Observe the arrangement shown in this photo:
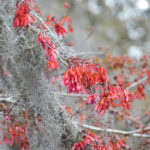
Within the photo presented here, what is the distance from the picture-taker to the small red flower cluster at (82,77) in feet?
7.65

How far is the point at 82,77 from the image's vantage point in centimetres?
239

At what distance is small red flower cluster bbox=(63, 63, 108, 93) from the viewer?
91.8 inches

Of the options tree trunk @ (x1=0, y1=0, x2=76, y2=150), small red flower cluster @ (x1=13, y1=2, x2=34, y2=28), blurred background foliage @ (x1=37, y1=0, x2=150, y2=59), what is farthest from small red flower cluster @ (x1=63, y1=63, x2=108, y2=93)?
blurred background foliage @ (x1=37, y1=0, x2=150, y2=59)

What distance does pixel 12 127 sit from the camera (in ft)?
10.5

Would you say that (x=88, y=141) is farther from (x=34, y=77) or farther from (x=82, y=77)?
(x=34, y=77)

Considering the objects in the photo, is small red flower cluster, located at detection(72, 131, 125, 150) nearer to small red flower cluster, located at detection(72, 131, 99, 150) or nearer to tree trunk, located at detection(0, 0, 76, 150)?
small red flower cluster, located at detection(72, 131, 99, 150)

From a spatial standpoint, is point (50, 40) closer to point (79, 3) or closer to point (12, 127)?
point (12, 127)

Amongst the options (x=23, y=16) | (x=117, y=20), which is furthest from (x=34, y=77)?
(x=117, y=20)

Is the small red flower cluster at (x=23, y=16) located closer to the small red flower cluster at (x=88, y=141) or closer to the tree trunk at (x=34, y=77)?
the tree trunk at (x=34, y=77)

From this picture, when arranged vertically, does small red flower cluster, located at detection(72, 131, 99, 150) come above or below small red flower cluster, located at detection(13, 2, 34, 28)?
below

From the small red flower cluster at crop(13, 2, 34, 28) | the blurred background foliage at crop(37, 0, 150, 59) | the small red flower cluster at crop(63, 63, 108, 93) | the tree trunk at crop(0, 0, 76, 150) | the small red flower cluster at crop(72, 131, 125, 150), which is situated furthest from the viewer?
the blurred background foliage at crop(37, 0, 150, 59)

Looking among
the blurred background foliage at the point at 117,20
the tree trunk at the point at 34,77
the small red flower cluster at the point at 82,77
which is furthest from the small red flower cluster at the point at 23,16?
the blurred background foliage at the point at 117,20

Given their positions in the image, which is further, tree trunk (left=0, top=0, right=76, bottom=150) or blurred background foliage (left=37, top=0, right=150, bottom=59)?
blurred background foliage (left=37, top=0, right=150, bottom=59)

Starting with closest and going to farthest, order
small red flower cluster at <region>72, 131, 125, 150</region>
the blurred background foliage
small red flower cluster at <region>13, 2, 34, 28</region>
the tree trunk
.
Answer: small red flower cluster at <region>13, 2, 34, 28</region>, small red flower cluster at <region>72, 131, 125, 150</region>, the tree trunk, the blurred background foliage
